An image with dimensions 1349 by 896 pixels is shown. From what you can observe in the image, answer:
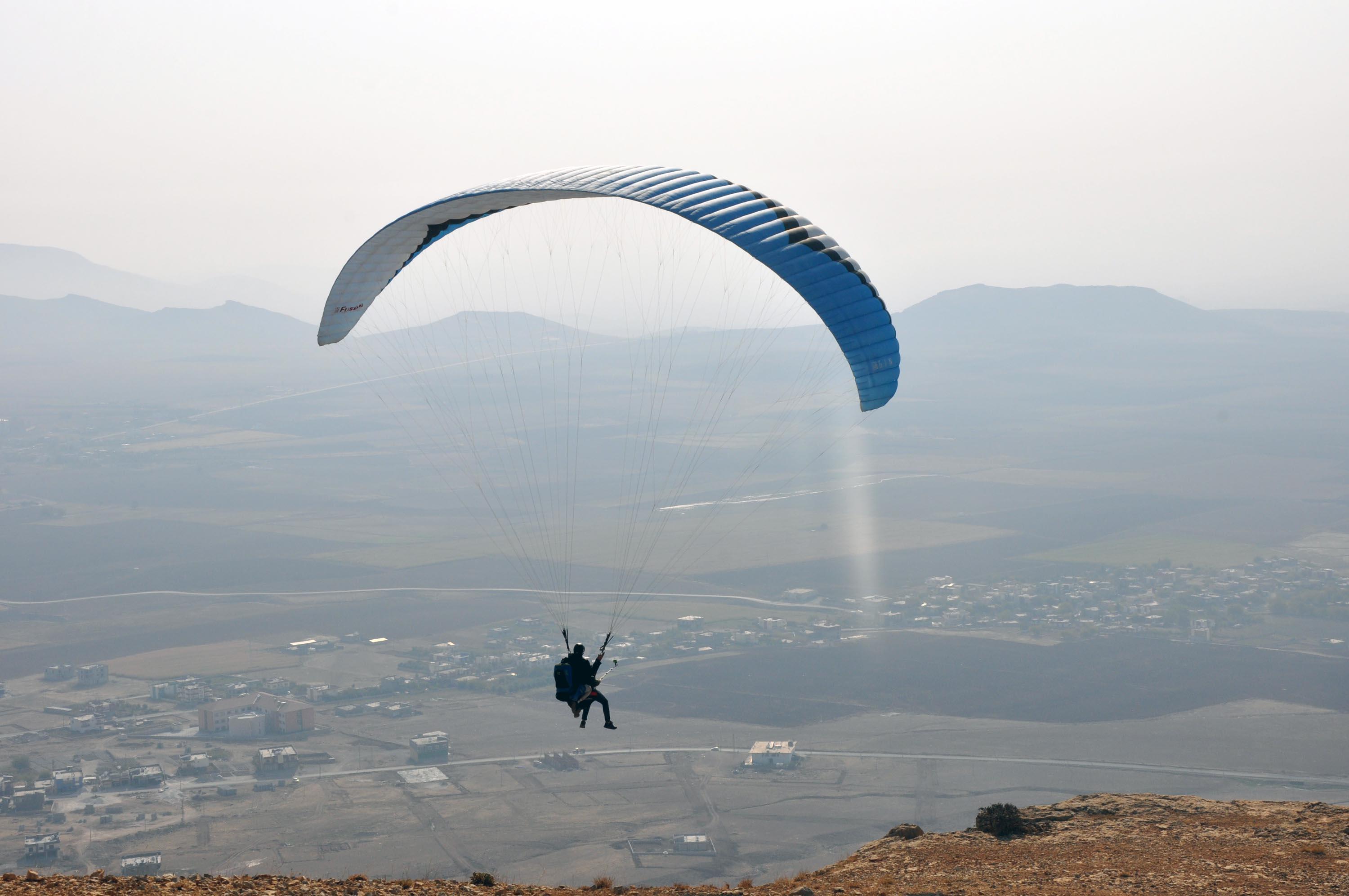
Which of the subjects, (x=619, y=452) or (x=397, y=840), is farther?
(x=619, y=452)

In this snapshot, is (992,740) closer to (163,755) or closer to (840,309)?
(163,755)

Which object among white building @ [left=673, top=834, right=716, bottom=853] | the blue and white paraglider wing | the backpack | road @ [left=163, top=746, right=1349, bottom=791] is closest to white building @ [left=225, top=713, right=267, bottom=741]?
road @ [left=163, top=746, right=1349, bottom=791]

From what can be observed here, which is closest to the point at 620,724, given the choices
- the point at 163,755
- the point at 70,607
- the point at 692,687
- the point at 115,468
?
the point at 692,687

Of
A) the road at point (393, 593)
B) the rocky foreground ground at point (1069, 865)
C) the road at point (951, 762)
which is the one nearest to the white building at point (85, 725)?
the road at point (951, 762)

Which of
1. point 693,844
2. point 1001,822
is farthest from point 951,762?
point 1001,822

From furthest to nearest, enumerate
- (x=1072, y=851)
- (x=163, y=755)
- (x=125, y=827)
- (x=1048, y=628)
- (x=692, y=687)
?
(x=1048, y=628) → (x=692, y=687) → (x=163, y=755) → (x=125, y=827) → (x=1072, y=851)

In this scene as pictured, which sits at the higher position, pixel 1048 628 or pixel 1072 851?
pixel 1072 851

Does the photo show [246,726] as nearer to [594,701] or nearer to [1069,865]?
[594,701]
